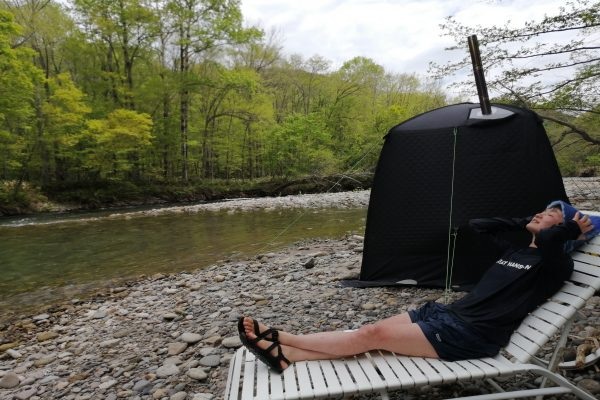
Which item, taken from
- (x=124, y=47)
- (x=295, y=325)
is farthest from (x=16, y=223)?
(x=295, y=325)

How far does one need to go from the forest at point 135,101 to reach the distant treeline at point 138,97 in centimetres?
8

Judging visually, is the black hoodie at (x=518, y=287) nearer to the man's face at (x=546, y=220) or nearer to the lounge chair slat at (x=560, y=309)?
the lounge chair slat at (x=560, y=309)

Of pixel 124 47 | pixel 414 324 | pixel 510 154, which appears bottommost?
pixel 414 324

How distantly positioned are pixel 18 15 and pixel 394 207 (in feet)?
99.6

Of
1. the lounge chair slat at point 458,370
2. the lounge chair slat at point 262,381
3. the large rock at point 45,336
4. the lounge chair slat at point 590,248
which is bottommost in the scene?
the large rock at point 45,336

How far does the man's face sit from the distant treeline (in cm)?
1733

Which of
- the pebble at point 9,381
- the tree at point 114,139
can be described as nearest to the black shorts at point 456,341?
the pebble at point 9,381

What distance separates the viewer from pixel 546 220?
3.13 metres

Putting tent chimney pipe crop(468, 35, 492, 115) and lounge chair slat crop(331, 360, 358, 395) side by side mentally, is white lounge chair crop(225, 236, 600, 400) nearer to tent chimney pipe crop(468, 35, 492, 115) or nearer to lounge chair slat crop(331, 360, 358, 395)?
lounge chair slat crop(331, 360, 358, 395)

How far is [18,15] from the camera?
82.2ft

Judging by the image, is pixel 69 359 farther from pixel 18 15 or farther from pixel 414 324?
pixel 18 15

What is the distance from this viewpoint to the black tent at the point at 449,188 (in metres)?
4.77

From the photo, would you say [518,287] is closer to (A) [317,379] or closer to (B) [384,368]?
(B) [384,368]

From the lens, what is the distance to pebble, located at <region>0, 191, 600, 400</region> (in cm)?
351
